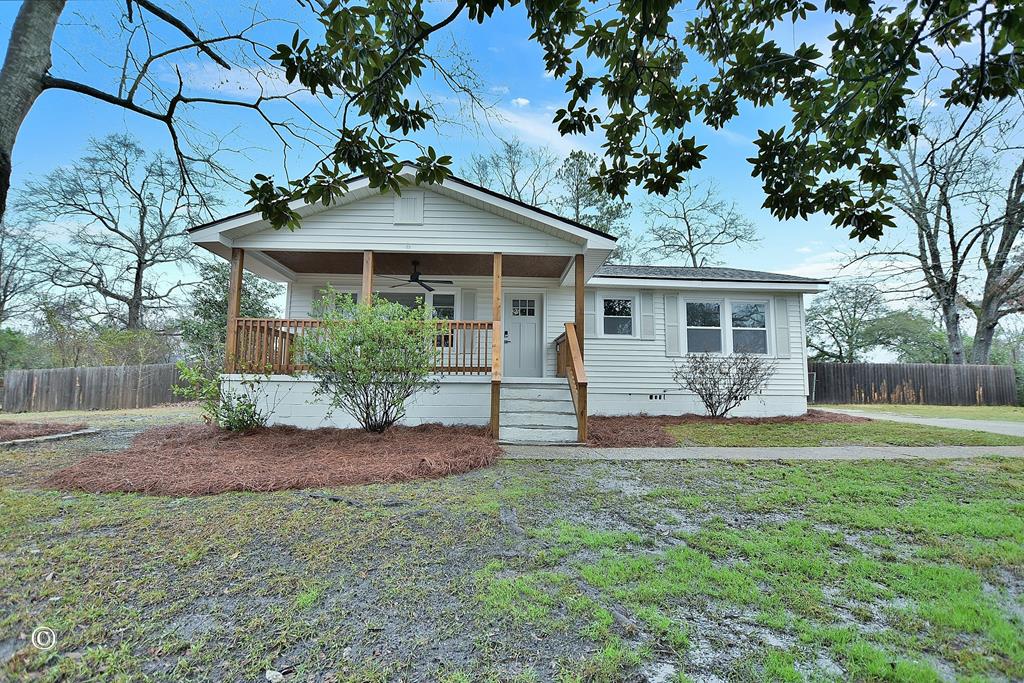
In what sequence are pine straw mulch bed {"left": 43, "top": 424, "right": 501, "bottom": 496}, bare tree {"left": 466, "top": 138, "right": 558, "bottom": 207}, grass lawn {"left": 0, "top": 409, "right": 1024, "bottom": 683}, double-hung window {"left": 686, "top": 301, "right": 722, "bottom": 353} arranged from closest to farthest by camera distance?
grass lawn {"left": 0, "top": 409, "right": 1024, "bottom": 683} < pine straw mulch bed {"left": 43, "top": 424, "right": 501, "bottom": 496} < double-hung window {"left": 686, "top": 301, "right": 722, "bottom": 353} < bare tree {"left": 466, "top": 138, "right": 558, "bottom": 207}

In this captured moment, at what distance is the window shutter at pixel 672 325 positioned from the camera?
10945mm

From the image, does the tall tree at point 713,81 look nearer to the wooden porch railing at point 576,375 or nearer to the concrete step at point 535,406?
the wooden porch railing at point 576,375

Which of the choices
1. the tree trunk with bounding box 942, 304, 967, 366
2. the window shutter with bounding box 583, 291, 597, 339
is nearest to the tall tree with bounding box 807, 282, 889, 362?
the tree trunk with bounding box 942, 304, 967, 366

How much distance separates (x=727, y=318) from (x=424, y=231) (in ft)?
24.4

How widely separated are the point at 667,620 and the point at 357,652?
1310 millimetres

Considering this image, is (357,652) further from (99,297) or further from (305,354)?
(99,297)

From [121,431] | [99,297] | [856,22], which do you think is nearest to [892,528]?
[856,22]

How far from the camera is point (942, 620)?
202 cm

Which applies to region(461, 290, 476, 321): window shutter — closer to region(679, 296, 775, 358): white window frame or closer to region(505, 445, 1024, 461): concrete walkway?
region(505, 445, 1024, 461): concrete walkway

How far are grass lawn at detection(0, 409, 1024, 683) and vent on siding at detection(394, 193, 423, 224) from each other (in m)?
5.61

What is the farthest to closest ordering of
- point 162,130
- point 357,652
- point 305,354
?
point 305,354
point 162,130
point 357,652

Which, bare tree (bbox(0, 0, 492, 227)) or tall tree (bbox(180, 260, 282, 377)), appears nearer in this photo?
bare tree (bbox(0, 0, 492, 227))

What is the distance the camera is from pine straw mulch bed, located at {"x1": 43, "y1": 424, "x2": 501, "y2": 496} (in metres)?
4.28

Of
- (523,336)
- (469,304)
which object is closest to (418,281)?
(469,304)
